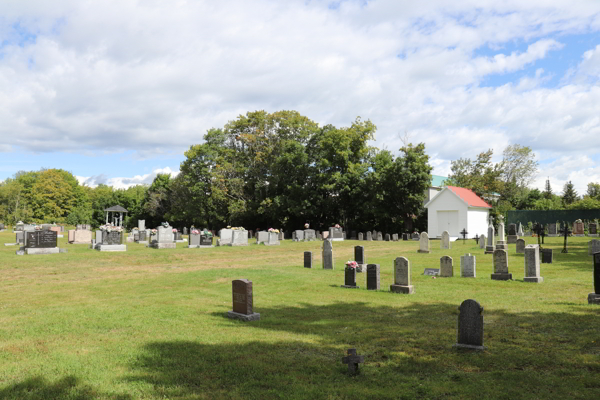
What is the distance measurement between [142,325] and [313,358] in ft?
11.6

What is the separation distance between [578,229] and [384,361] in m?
38.2

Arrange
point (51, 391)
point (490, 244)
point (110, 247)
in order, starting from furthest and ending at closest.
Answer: point (110, 247) → point (490, 244) → point (51, 391)

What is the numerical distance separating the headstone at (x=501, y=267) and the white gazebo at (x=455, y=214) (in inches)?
911

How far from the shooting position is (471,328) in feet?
20.5

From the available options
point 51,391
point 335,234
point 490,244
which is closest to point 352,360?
point 51,391

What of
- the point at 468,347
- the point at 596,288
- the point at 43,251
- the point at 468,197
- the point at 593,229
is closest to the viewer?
the point at 468,347

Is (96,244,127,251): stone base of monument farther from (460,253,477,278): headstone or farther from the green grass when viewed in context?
(460,253,477,278): headstone

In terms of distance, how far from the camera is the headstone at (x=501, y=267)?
13219 mm

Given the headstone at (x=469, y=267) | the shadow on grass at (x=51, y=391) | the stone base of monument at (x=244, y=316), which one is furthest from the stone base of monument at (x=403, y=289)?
the shadow on grass at (x=51, y=391)

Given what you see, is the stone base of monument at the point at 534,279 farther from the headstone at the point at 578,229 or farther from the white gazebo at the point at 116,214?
Answer: the white gazebo at the point at 116,214

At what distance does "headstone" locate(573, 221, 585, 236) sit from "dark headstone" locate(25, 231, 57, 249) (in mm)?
39100

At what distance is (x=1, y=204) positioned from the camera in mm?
67875

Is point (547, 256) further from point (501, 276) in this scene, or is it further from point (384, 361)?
point (384, 361)

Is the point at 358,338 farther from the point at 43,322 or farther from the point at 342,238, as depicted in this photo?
the point at 342,238
